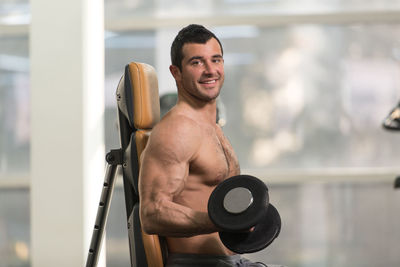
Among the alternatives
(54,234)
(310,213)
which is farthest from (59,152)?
(310,213)

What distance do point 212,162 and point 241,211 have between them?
30 cm

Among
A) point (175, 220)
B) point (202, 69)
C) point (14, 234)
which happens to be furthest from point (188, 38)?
point (14, 234)

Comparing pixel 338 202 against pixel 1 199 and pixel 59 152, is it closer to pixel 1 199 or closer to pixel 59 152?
pixel 59 152

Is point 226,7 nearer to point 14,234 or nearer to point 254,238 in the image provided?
point 14,234

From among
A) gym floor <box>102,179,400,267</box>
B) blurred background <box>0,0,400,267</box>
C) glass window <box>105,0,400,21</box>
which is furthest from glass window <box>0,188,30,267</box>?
glass window <box>105,0,400,21</box>

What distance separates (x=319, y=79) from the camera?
518 centimetres

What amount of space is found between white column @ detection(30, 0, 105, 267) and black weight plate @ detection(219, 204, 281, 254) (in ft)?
8.46

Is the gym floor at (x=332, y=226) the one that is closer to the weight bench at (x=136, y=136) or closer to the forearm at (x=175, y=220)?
the weight bench at (x=136, y=136)

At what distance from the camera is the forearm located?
64.1 inches

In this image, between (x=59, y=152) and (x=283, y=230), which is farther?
(x=283, y=230)

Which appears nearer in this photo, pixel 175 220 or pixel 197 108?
pixel 175 220

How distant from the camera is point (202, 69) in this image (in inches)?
71.2

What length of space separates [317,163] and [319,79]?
665mm

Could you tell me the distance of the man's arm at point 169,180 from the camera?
1.65m
